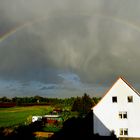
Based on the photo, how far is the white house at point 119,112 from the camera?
133 ft

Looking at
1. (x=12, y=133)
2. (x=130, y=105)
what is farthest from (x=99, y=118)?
(x=12, y=133)

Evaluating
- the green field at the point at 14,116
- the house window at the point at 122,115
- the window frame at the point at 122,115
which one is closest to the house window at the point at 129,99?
the window frame at the point at 122,115

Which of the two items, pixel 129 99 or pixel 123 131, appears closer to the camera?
pixel 123 131

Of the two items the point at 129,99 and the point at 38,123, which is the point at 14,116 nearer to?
the point at 38,123

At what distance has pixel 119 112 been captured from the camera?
40.8 m

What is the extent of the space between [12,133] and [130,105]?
1619 cm

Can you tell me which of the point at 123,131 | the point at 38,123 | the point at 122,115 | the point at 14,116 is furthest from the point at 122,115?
the point at 14,116

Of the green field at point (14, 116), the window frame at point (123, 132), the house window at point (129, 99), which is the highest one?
the house window at point (129, 99)

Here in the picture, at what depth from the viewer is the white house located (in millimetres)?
40438

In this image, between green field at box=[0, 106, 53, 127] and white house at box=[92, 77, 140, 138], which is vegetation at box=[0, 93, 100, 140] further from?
white house at box=[92, 77, 140, 138]

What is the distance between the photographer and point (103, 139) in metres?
39.7

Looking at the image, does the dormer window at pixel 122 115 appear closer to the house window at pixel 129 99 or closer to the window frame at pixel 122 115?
the window frame at pixel 122 115

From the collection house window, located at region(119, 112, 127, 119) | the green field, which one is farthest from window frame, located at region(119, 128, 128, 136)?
the green field

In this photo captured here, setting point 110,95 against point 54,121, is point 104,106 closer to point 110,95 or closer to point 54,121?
point 110,95
